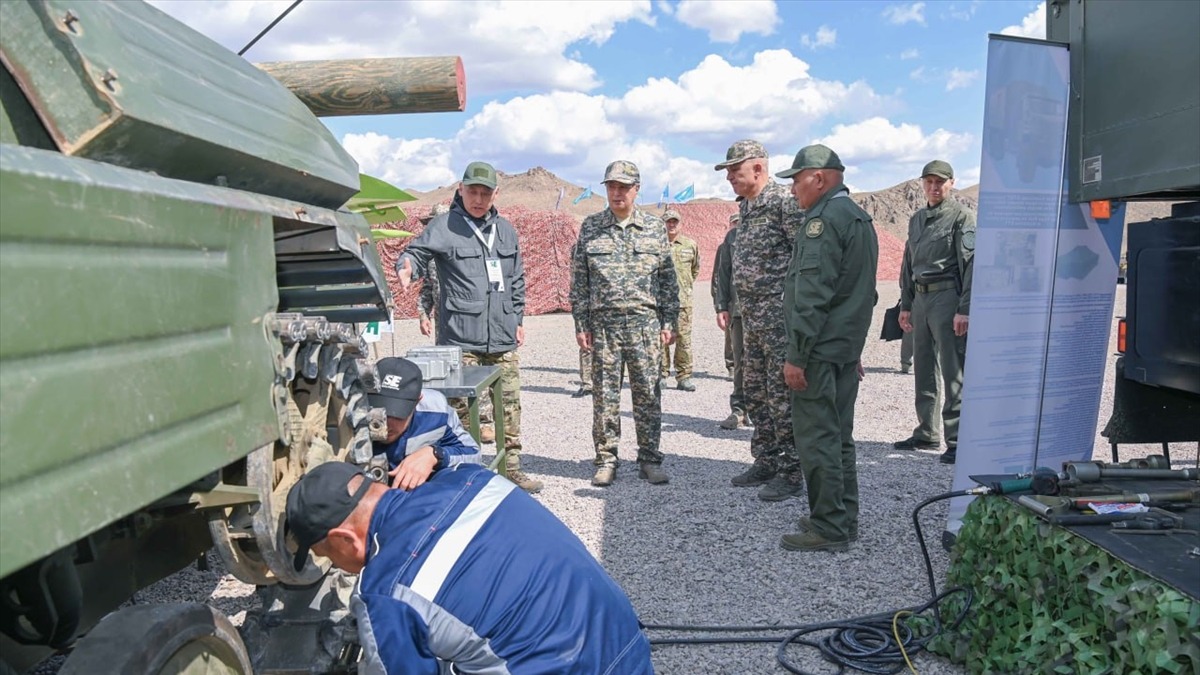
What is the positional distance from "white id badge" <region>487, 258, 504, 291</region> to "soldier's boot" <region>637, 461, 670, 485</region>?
59.6 inches

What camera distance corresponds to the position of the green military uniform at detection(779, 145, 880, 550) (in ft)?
15.0

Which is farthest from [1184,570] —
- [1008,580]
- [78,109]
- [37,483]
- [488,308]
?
[488,308]

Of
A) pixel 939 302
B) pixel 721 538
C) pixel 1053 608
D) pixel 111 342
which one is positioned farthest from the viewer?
pixel 939 302

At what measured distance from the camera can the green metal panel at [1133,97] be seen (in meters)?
3.34

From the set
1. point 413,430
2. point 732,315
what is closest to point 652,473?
point 413,430

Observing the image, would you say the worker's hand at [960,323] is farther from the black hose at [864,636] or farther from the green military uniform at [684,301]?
the green military uniform at [684,301]

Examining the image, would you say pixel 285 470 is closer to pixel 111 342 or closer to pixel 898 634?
A: pixel 111 342

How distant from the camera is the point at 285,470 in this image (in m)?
2.67

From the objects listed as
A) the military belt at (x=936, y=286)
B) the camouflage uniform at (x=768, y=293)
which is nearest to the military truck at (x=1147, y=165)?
the camouflage uniform at (x=768, y=293)

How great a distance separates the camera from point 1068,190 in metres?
4.15

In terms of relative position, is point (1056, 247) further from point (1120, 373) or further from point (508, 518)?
point (508, 518)

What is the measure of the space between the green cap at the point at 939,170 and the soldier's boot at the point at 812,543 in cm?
338

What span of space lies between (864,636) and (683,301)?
24.9 ft

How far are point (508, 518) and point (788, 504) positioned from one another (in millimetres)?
3582
